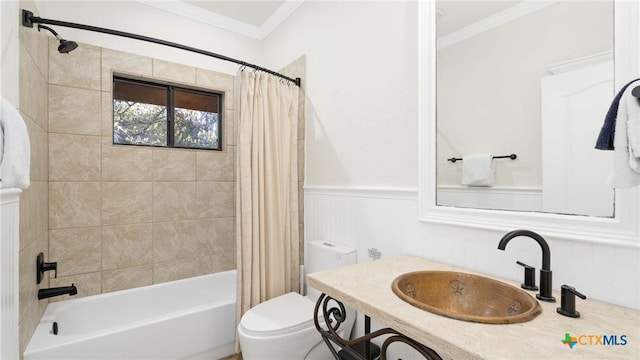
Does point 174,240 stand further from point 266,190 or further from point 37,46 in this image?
point 37,46

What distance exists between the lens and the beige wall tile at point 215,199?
8.39 feet

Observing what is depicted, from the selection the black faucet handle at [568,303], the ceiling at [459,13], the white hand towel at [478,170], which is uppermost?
the ceiling at [459,13]

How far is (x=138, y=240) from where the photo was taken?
228 centimetres

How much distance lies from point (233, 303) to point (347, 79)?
5.66ft

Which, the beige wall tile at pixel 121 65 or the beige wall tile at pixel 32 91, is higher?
the beige wall tile at pixel 121 65

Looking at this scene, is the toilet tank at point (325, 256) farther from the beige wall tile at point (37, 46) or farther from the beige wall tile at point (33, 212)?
the beige wall tile at point (37, 46)

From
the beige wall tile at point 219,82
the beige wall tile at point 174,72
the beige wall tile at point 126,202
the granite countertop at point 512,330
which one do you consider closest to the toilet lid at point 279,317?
the granite countertop at point 512,330

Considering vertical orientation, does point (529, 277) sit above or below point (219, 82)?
below

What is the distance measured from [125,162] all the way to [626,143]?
2775mm

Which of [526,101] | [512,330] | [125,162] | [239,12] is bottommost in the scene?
[512,330]

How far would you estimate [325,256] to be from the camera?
182 cm

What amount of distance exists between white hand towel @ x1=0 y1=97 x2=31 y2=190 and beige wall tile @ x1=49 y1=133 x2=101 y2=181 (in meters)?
1.71

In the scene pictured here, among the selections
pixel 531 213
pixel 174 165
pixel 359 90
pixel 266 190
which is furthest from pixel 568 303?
pixel 174 165

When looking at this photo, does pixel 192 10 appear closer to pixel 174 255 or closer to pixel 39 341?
pixel 174 255
